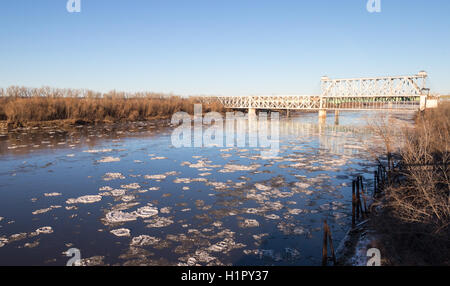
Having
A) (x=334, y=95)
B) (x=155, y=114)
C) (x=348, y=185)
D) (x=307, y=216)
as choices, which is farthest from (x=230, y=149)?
(x=334, y=95)

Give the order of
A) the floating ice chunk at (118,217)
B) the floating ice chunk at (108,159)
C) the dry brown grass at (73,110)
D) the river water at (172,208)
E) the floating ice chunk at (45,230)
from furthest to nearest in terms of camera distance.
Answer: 1. the dry brown grass at (73,110)
2. the floating ice chunk at (108,159)
3. the floating ice chunk at (118,217)
4. the floating ice chunk at (45,230)
5. the river water at (172,208)

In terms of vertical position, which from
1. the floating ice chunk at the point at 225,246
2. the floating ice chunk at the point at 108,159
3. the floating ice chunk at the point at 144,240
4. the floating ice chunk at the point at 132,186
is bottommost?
the floating ice chunk at the point at 225,246

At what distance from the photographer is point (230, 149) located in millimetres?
23688

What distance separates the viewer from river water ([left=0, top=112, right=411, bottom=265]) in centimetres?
732

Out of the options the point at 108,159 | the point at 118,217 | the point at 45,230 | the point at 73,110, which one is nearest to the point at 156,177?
the point at 118,217

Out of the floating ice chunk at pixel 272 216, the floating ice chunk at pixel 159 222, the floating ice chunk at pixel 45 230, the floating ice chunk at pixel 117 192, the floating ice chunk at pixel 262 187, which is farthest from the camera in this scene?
the floating ice chunk at pixel 262 187

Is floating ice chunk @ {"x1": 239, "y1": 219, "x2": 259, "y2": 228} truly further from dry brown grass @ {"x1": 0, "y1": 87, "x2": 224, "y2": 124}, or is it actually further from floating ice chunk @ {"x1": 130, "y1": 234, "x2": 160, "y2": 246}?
dry brown grass @ {"x1": 0, "y1": 87, "x2": 224, "y2": 124}

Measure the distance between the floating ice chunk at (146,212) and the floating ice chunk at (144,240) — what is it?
1495mm

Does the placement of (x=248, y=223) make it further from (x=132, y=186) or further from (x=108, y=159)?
(x=108, y=159)

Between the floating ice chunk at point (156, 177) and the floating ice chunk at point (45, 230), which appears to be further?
the floating ice chunk at point (156, 177)

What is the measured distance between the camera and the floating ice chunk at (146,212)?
31.7ft

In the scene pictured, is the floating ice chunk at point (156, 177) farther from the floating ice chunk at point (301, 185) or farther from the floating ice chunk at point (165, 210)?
the floating ice chunk at point (301, 185)

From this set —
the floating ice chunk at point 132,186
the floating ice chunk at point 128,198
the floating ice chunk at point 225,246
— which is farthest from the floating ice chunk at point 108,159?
the floating ice chunk at point 225,246

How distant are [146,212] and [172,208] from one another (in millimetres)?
900
